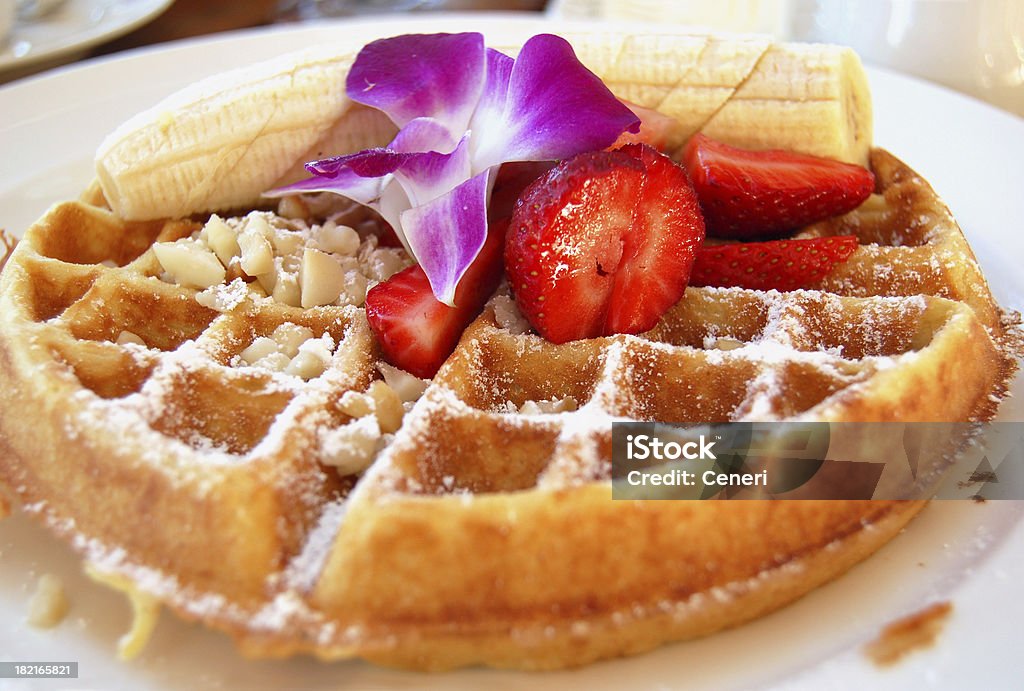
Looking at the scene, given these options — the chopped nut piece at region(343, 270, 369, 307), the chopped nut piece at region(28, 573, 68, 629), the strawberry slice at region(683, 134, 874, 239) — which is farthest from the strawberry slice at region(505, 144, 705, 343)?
the chopped nut piece at region(28, 573, 68, 629)

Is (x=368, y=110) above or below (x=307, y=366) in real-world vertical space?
above

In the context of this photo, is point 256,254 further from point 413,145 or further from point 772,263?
point 772,263

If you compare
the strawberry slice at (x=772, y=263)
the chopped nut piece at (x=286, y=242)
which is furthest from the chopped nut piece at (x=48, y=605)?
the strawberry slice at (x=772, y=263)

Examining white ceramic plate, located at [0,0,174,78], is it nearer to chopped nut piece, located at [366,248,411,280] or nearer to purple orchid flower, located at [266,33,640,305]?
purple orchid flower, located at [266,33,640,305]

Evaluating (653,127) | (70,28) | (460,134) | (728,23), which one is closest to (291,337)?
(460,134)

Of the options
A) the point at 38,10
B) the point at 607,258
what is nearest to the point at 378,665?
the point at 607,258

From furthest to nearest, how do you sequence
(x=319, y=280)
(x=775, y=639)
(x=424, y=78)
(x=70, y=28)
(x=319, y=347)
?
(x=70, y=28) < (x=424, y=78) < (x=319, y=280) < (x=319, y=347) < (x=775, y=639)

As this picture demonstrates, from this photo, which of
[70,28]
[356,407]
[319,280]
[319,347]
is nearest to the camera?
[356,407]
